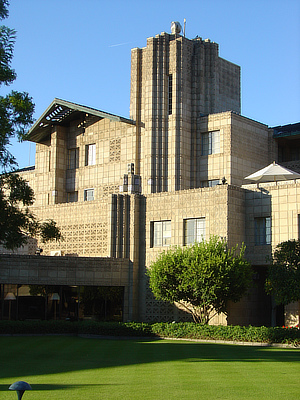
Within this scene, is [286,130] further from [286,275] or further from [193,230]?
[286,275]

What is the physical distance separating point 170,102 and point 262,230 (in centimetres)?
1841

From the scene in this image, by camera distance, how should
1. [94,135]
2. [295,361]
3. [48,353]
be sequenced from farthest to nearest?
[94,135], [48,353], [295,361]

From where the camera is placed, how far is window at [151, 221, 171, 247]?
39719mm

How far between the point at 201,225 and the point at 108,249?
673 centimetres

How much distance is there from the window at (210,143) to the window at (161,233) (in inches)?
481

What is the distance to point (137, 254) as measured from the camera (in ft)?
133

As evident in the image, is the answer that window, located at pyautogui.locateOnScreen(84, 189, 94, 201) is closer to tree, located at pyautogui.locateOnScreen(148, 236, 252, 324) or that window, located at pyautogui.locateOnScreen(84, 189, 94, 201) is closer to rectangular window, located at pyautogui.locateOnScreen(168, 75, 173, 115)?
rectangular window, located at pyautogui.locateOnScreen(168, 75, 173, 115)

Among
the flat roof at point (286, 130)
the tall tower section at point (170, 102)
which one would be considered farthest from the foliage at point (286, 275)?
the flat roof at point (286, 130)

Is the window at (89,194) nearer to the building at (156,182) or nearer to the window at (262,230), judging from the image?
the building at (156,182)

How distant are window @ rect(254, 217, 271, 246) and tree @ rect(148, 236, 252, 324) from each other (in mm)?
1475

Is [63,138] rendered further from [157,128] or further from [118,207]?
[118,207]

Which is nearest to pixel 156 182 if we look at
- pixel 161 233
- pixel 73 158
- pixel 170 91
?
pixel 170 91

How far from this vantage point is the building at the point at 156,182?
37000mm

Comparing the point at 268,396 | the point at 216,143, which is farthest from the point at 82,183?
the point at 268,396
